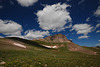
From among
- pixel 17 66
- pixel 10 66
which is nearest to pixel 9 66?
pixel 10 66

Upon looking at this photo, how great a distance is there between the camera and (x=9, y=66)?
8156mm

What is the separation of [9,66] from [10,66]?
138 mm

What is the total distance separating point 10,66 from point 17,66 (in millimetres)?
874

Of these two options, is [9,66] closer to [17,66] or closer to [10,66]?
[10,66]

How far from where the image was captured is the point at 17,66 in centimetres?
846

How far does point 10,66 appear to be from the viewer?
8.16 metres

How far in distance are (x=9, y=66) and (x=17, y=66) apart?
1.00 meters
